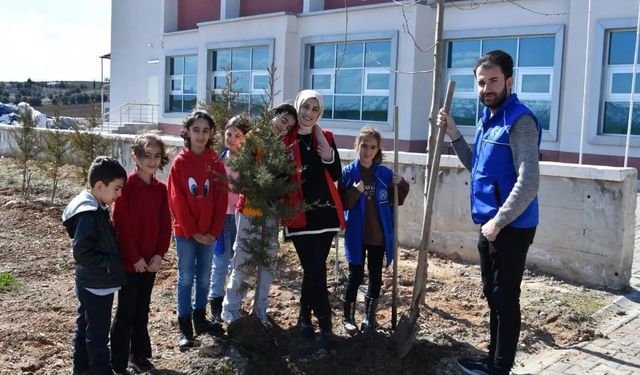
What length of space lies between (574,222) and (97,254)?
4608 millimetres

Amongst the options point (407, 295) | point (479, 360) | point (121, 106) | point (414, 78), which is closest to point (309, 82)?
point (414, 78)

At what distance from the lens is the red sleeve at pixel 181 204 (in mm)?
4277

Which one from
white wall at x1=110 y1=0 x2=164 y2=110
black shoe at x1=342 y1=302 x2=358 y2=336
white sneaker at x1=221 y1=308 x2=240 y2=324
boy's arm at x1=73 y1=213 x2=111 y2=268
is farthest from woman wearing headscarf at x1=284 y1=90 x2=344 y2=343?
white wall at x1=110 y1=0 x2=164 y2=110

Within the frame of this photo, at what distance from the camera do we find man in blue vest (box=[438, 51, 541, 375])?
11.5ft

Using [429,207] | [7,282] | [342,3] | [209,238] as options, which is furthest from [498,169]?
[342,3]

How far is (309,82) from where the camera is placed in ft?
73.6

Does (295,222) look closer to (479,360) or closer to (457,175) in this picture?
(479,360)

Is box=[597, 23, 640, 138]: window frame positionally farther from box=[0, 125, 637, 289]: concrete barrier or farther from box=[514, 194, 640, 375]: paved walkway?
box=[514, 194, 640, 375]: paved walkway

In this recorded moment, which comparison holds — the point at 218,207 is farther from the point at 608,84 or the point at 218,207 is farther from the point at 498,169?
the point at 608,84

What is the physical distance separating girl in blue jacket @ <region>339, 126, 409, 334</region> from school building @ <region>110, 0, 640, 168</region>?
18.5 ft

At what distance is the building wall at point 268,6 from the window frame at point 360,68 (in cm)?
273

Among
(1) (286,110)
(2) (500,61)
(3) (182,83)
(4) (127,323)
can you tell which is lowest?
(4) (127,323)

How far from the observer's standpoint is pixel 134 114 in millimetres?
32906

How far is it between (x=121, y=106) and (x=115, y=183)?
101 feet
